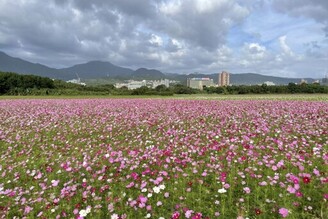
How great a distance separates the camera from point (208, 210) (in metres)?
3.65

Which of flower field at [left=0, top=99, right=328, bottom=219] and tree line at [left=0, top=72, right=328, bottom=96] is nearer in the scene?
flower field at [left=0, top=99, right=328, bottom=219]

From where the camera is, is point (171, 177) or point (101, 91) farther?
point (101, 91)

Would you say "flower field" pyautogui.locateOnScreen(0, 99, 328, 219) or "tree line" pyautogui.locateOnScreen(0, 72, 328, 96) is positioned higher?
"tree line" pyautogui.locateOnScreen(0, 72, 328, 96)

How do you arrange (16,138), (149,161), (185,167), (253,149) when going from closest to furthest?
(185,167)
(149,161)
(253,149)
(16,138)

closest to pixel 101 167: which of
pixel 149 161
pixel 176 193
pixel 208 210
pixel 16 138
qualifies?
pixel 149 161

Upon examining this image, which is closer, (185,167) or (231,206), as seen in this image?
(231,206)

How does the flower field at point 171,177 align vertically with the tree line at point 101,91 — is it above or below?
below

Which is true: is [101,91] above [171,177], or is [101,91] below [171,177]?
above

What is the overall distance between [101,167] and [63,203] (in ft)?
4.92

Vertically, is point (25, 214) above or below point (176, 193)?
below

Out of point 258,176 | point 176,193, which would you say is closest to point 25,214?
point 176,193

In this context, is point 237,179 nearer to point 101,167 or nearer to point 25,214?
point 101,167

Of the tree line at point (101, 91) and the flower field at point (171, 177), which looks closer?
the flower field at point (171, 177)

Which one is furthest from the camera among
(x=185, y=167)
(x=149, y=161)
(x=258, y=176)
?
(x=149, y=161)
